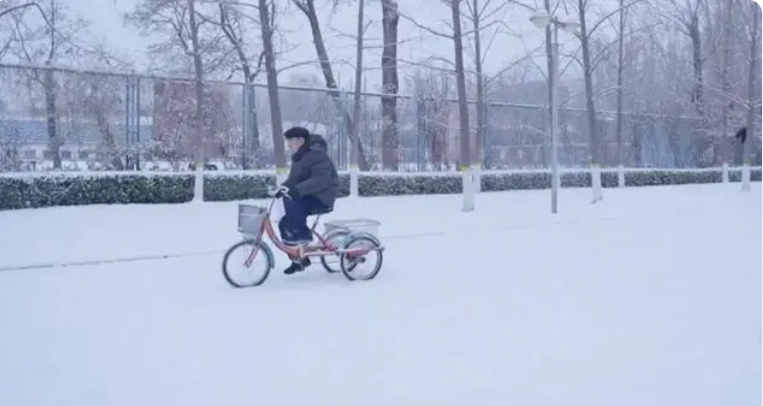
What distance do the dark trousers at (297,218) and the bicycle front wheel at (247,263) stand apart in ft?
0.85

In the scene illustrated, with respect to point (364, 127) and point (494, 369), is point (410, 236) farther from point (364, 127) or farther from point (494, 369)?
point (364, 127)

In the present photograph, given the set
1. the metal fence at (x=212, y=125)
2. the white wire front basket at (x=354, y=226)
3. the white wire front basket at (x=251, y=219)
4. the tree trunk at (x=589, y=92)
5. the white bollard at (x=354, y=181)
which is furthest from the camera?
the tree trunk at (x=589, y=92)

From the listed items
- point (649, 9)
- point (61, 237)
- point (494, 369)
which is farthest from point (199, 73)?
point (494, 369)

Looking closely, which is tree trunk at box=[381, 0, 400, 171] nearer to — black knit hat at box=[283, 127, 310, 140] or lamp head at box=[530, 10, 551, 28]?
lamp head at box=[530, 10, 551, 28]

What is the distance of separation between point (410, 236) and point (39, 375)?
6.55 metres

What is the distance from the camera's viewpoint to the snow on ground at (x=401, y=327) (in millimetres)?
3609

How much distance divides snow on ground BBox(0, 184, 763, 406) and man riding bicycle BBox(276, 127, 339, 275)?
1.59 feet

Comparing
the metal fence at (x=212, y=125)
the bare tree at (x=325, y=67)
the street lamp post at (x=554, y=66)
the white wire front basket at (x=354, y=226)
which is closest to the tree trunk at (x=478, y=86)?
the metal fence at (x=212, y=125)

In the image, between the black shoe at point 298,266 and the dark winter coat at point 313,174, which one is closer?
the dark winter coat at point 313,174

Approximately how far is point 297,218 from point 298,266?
1.73 ft

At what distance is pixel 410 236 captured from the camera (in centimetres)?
993

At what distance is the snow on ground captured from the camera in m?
3.61

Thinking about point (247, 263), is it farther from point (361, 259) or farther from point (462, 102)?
point (462, 102)

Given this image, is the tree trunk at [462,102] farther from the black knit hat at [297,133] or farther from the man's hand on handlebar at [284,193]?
the man's hand on handlebar at [284,193]
